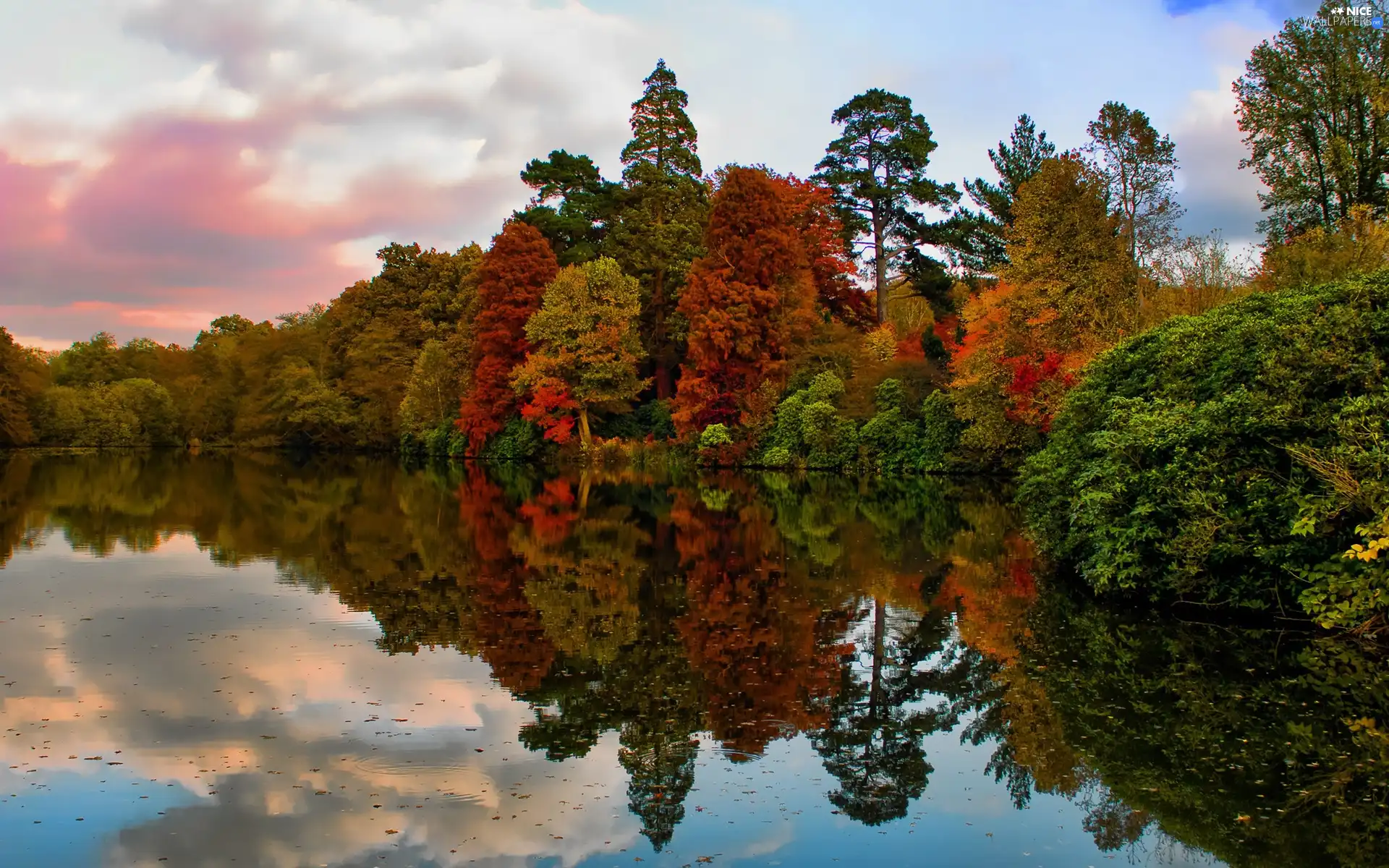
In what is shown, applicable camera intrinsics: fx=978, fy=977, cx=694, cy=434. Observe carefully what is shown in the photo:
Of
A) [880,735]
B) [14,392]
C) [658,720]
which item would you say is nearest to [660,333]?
[14,392]

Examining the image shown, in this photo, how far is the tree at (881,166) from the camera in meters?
48.2

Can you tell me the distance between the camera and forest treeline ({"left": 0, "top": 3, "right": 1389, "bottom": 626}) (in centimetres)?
1116

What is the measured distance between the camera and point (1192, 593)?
12.5m

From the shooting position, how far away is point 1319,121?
31875mm

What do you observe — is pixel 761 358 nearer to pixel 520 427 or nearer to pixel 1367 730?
pixel 520 427

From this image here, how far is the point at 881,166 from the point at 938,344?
13.5 metres

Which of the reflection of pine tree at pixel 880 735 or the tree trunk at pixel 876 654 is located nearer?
the reflection of pine tree at pixel 880 735

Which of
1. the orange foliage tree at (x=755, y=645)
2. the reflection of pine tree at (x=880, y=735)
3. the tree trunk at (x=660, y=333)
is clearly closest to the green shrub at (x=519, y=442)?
the tree trunk at (x=660, y=333)

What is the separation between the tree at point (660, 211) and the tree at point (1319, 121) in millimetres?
25445

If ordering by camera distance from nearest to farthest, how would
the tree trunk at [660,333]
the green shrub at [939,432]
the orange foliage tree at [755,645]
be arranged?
the orange foliage tree at [755,645]
the green shrub at [939,432]
the tree trunk at [660,333]

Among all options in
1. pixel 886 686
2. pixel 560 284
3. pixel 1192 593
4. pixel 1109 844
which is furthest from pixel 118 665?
pixel 560 284

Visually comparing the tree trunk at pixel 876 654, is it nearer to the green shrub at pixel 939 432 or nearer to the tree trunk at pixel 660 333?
the green shrub at pixel 939 432

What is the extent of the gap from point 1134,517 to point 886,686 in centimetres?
493

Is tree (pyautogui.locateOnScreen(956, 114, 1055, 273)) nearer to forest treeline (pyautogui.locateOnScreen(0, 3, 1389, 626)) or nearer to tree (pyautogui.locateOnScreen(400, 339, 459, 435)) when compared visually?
forest treeline (pyautogui.locateOnScreen(0, 3, 1389, 626))
